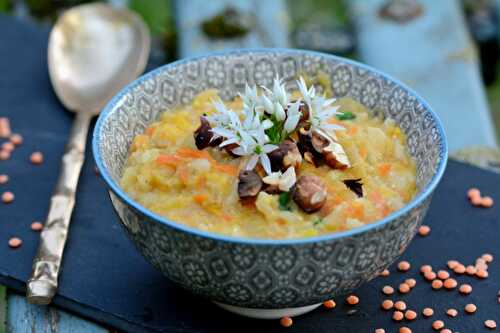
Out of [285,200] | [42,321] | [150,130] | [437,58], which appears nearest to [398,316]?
[285,200]

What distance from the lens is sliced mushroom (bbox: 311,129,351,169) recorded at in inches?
104

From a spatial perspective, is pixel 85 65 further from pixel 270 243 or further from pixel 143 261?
pixel 270 243

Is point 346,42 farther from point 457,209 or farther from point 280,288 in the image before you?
point 280,288

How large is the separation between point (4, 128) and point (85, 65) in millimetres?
599

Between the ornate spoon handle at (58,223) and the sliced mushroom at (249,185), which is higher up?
the sliced mushroom at (249,185)

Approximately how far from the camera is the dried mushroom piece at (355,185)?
8.48ft

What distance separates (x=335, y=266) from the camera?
2365 mm

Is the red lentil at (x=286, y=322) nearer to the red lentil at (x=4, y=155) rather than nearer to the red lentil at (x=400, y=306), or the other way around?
the red lentil at (x=400, y=306)

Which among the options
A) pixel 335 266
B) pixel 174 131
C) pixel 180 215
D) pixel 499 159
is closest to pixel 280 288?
pixel 335 266

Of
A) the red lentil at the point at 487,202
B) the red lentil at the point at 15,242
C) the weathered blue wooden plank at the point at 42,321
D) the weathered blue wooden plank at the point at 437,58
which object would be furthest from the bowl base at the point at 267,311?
the weathered blue wooden plank at the point at 437,58

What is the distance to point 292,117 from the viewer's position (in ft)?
8.75

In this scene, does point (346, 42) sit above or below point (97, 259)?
below

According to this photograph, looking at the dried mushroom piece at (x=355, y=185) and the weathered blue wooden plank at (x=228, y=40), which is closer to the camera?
the dried mushroom piece at (x=355, y=185)

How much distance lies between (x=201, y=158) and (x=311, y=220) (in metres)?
0.45
